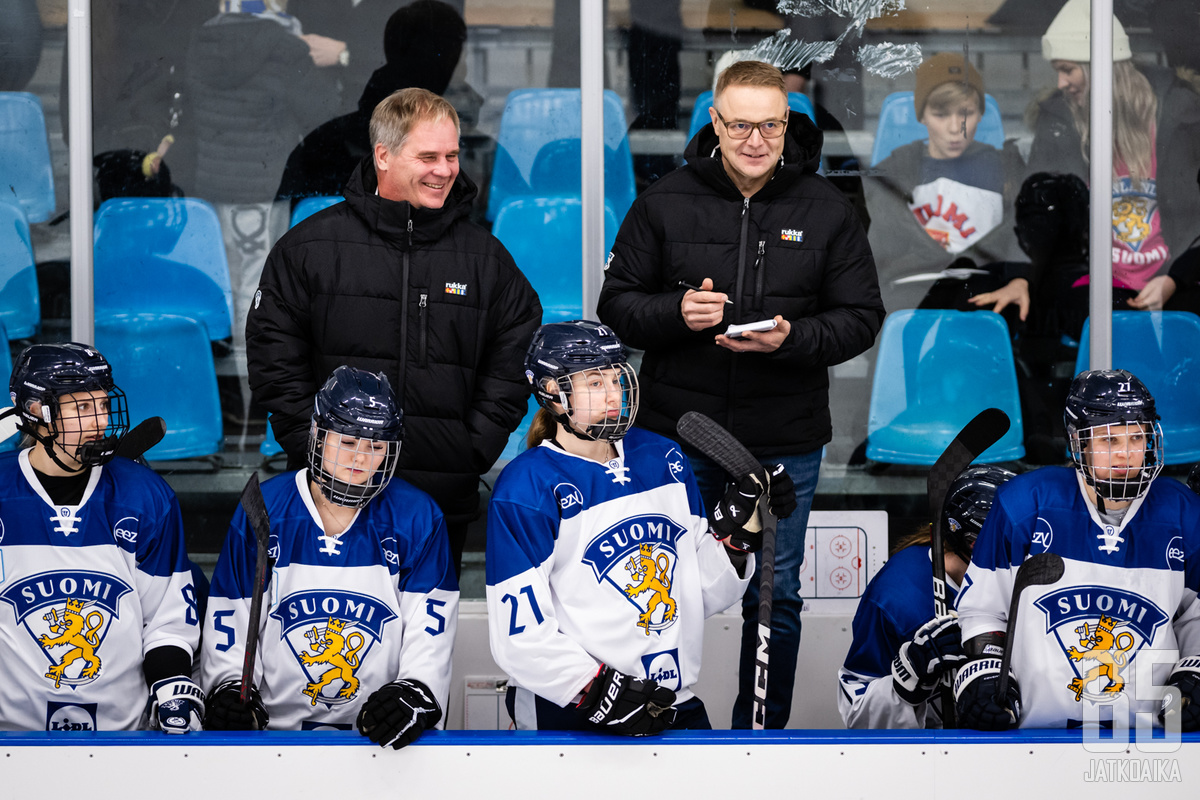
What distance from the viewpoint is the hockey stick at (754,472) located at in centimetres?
212

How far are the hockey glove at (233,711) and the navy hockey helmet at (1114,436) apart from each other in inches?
60.2

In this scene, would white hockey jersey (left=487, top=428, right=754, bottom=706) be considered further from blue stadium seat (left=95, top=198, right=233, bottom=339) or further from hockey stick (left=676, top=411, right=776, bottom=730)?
blue stadium seat (left=95, top=198, right=233, bottom=339)

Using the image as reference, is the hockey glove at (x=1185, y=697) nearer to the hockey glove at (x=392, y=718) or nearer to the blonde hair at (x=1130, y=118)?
the hockey glove at (x=392, y=718)

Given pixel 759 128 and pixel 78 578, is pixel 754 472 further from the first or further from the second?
pixel 78 578

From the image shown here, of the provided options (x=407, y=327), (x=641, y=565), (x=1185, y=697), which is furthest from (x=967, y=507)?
(x=407, y=327)

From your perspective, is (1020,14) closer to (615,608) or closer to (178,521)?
(615,608)

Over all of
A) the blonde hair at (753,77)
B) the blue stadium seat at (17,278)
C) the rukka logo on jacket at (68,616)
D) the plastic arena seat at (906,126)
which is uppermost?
the plastic arena seat at (906,126)

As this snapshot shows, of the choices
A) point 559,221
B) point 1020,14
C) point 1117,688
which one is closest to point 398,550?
point 1117,688

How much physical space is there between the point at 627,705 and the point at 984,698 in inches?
25.2

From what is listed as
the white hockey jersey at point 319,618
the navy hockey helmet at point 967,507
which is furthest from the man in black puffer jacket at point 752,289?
the white hockey jersey at point 319,618

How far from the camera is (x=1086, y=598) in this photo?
7.17ft

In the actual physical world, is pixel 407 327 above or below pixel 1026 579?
above

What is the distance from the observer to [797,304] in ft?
8.63

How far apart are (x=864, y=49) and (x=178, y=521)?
234 centimetres
